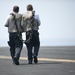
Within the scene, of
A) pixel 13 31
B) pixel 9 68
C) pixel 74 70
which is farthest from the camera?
pixel 13 31

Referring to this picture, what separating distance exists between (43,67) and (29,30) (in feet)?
6.70

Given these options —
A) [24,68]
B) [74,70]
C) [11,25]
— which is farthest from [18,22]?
[74,70]

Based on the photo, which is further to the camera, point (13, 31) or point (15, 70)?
point (13, 31)

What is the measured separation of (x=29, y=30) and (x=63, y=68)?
8.37 feet

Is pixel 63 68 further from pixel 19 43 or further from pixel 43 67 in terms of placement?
pixel 19 43

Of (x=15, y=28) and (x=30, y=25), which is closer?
(x=15, y=28)

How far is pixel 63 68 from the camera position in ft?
45.1

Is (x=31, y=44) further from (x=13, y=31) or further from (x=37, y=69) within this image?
(x=37, y=69)

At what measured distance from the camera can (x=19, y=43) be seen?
15883 mm

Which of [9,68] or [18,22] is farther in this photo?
[18,22]

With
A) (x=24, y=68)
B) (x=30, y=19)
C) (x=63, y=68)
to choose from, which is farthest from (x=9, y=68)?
(x=30, y=19)

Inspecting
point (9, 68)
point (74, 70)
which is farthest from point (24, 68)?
point (74, 70)

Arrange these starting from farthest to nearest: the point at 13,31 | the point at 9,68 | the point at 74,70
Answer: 1. the point at 13,31
2. the point at 9,68
3. the point at 74,70

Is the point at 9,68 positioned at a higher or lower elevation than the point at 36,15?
lower
